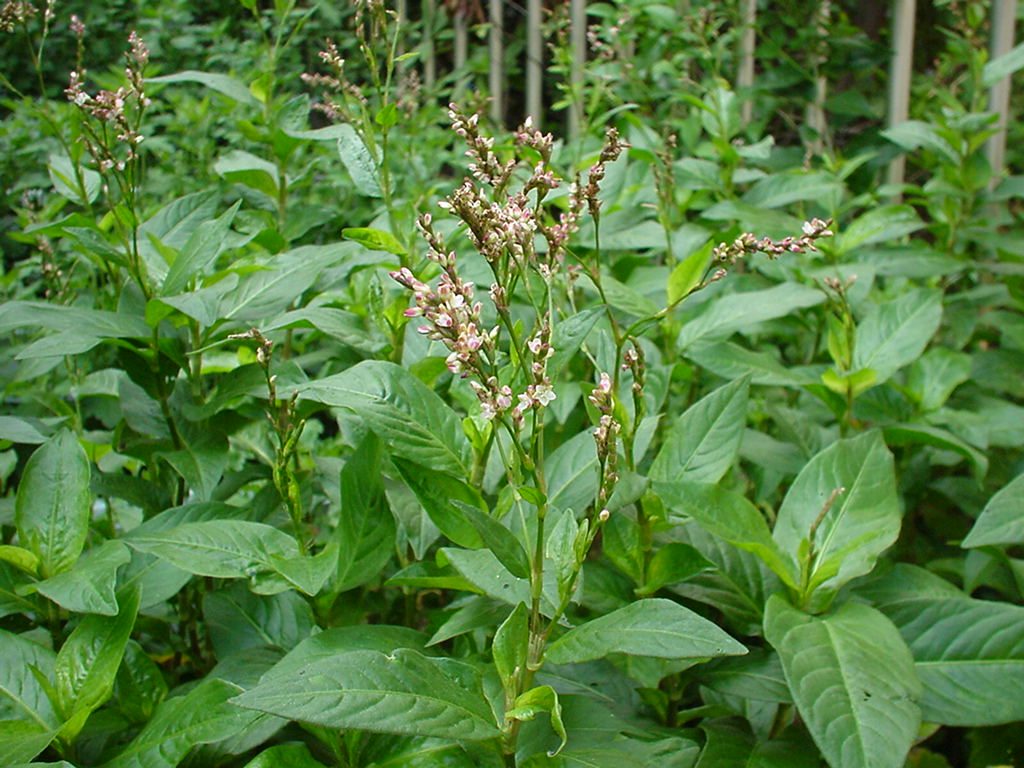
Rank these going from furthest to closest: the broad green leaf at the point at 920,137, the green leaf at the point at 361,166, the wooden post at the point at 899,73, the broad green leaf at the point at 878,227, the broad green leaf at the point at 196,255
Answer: the wooden post at the point at 899,73
the broad green leaf at the point at 920,137
the broad green leaf at the point at 878,227
the green leaf at the point at 361,166
the broad green leaf at the point at 196,255

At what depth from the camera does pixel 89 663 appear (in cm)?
110

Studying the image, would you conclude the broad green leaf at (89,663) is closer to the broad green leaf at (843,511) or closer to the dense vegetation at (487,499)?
the dense vegetation at (487,499)

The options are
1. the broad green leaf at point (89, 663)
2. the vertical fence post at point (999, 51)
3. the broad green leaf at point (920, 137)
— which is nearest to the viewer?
the broad green leaf at point (89, 663)

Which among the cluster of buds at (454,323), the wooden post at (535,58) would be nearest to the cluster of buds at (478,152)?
the cluster of buds at (454,323)

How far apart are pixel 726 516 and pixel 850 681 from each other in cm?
24

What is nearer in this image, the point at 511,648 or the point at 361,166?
the point at 511,648

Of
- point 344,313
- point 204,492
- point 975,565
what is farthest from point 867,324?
point 204,492

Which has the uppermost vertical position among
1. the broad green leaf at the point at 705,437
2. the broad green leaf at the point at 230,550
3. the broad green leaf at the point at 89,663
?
the broad green leaf at the point at 705,437

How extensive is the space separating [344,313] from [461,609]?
19.1 inches

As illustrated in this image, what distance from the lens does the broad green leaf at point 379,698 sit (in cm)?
82

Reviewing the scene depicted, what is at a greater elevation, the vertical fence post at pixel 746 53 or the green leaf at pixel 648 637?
the vertical fence post at pixel 746 53

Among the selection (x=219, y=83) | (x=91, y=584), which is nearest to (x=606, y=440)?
(x=91, y=584)

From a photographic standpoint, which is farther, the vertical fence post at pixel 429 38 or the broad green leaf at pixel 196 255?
the vertical fence post at pixel 429 38

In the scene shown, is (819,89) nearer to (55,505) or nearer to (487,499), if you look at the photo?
(487,499)
